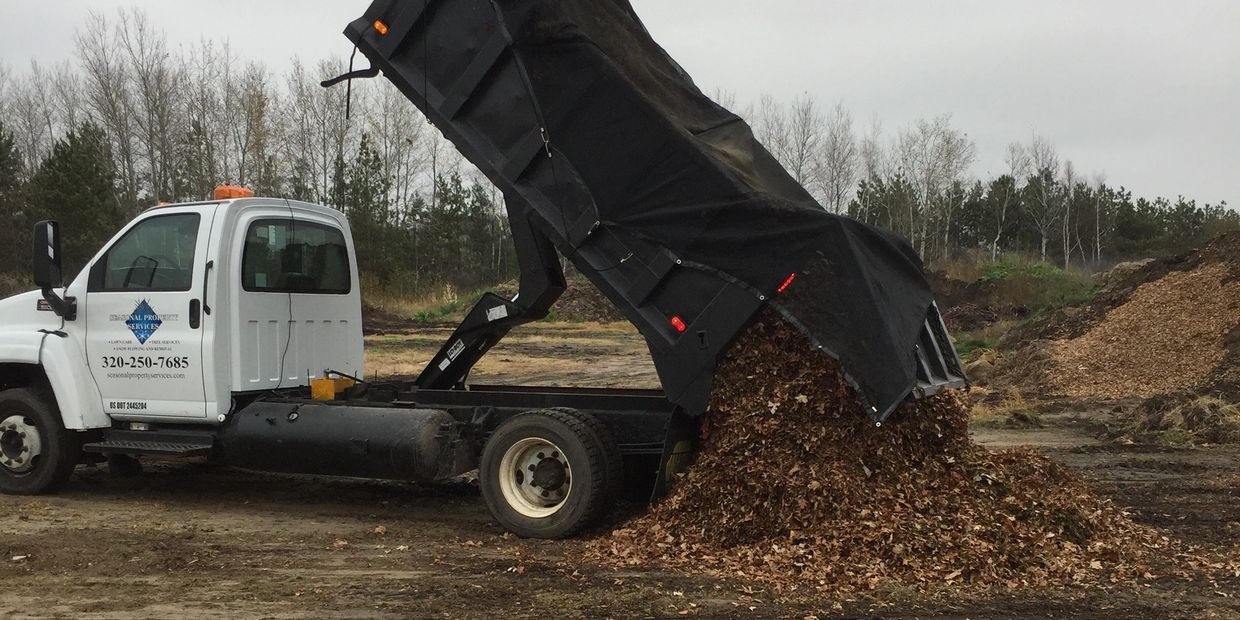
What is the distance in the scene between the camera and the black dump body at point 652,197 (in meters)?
6.09

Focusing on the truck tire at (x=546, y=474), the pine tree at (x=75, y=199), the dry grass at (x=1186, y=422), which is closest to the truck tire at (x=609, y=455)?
the truck tire at (x=546, y=474)

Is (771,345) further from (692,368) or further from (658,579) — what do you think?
(658,579)

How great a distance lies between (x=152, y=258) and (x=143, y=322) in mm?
506

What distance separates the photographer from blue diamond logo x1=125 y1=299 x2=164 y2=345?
7816 mm

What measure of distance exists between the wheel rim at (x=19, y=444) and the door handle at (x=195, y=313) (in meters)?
1.76

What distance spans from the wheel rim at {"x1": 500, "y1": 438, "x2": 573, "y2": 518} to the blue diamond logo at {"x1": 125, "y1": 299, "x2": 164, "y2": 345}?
3119 mm

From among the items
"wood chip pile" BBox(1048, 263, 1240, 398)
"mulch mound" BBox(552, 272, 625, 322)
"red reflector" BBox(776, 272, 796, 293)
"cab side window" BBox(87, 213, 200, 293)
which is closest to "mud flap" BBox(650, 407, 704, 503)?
"red reflector" BBox(776, 272, 796, 293)

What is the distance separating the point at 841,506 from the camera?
5.82 meters

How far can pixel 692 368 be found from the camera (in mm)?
6340

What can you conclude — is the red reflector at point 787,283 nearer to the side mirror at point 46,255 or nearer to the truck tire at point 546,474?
the truck tire at point 546,474

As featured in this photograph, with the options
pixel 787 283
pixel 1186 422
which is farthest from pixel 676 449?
pixel 1186 422

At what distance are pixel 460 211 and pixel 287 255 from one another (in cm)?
4063

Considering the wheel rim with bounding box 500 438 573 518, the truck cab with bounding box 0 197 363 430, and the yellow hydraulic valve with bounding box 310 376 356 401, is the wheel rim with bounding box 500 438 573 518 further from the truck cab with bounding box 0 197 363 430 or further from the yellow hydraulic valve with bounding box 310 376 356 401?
the truck cab with bounding box 0 197 363 430

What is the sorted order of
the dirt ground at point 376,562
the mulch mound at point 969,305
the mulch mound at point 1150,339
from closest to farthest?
the dirt ground at point 376,562
the mulch mound at point 1150,339
the mulch mound at point 969,305
